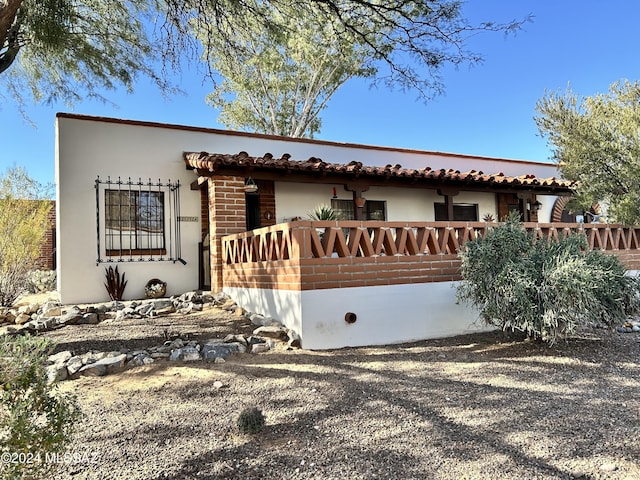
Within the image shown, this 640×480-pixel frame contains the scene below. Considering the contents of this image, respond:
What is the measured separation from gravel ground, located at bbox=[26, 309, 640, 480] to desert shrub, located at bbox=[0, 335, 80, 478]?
0.57 m

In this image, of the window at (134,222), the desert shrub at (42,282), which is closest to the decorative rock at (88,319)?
the window at (134,222)

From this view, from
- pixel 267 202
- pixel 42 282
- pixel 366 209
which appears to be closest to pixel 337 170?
pixel 267 202

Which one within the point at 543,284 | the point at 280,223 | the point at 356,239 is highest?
the point at 280,223

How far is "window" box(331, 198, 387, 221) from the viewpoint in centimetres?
1101

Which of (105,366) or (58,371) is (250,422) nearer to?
(105,366)

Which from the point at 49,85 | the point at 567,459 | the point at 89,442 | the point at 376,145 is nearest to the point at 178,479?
the point at 89,442

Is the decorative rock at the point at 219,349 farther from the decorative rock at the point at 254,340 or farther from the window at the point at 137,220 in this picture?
the window at the point at 137,220

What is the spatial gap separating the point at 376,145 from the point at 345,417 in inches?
399

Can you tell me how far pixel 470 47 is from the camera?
5.15m

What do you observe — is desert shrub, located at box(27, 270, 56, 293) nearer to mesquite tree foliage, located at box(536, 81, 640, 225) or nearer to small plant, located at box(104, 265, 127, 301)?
small plant, located at box(104, 265, 127, 301)

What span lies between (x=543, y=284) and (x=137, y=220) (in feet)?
26.3

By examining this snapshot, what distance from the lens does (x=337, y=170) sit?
30.1 ft

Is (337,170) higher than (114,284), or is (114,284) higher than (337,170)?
(337,170)

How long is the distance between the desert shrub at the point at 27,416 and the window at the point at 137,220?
707 cm
